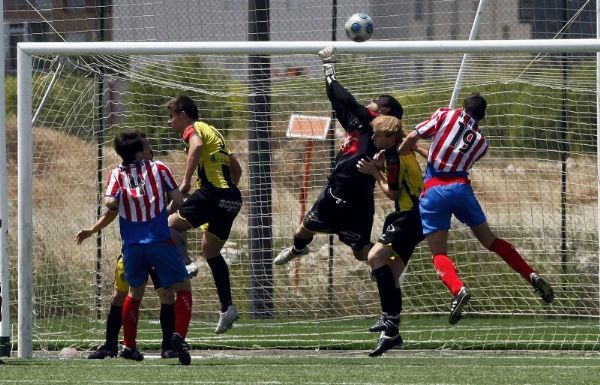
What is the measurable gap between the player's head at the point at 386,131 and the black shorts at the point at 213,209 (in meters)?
1.35

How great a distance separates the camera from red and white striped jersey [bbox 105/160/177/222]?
32.1ft

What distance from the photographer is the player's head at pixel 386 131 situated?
10.5 m

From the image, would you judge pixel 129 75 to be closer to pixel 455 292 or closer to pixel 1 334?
pixel 1 334

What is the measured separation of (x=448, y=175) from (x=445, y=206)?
0.81ft

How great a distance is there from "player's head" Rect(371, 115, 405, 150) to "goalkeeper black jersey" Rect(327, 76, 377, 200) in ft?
0.62

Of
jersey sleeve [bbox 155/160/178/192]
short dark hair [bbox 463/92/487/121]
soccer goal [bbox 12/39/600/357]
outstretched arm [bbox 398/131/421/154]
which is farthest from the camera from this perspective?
soccer goal [bbox 12/39/600/357]

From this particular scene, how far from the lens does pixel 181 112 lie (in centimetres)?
1075

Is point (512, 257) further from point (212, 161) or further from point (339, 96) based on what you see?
point (212, 161)

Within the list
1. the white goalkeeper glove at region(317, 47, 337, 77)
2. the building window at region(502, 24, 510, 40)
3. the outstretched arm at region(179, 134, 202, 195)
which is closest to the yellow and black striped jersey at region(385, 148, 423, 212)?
the white goalkeeper glove at region(317, 47, 337, 77)

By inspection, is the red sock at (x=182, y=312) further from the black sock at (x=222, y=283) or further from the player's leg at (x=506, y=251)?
the player's leg at (x=506, y=251)

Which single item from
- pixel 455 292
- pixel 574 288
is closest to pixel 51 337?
pixel 455 292

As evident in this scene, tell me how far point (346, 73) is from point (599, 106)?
100 inches

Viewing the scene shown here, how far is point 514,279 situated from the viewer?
13.4 m

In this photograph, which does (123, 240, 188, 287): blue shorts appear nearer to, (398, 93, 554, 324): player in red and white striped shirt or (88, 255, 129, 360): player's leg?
(88, 255, 129, 360): player's leg
